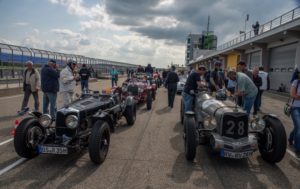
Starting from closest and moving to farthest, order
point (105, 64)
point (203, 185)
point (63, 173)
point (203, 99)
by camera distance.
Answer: point (203, 185)
point (63, 173)
point (203, 99)
point (105, 64)

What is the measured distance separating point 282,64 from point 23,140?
65.1ft

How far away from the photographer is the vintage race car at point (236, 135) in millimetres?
4219

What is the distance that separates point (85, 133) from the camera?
4.60 metres

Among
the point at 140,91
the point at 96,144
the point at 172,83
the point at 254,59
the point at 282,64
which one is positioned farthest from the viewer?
the point at 254,59

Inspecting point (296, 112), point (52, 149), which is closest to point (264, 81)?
point (296, 112)

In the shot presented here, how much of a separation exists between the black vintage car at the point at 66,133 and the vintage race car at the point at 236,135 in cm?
159

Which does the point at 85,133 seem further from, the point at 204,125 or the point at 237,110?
the point at 237,110

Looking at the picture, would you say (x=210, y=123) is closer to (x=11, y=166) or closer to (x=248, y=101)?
(x=248, y=101)

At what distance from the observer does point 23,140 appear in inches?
163

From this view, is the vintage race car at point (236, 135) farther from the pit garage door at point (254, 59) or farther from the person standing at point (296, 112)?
the pit garage door at point (254, 59)

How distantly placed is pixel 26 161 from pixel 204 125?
137 inches

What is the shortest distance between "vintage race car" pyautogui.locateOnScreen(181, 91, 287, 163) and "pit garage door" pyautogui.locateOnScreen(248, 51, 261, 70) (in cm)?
2080

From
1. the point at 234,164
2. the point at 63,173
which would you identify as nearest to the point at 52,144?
the point at 63,173

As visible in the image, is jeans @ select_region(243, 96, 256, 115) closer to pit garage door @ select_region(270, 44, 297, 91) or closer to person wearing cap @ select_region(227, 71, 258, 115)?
person wearing cap @ select_region(227, 71, 258, 115)
